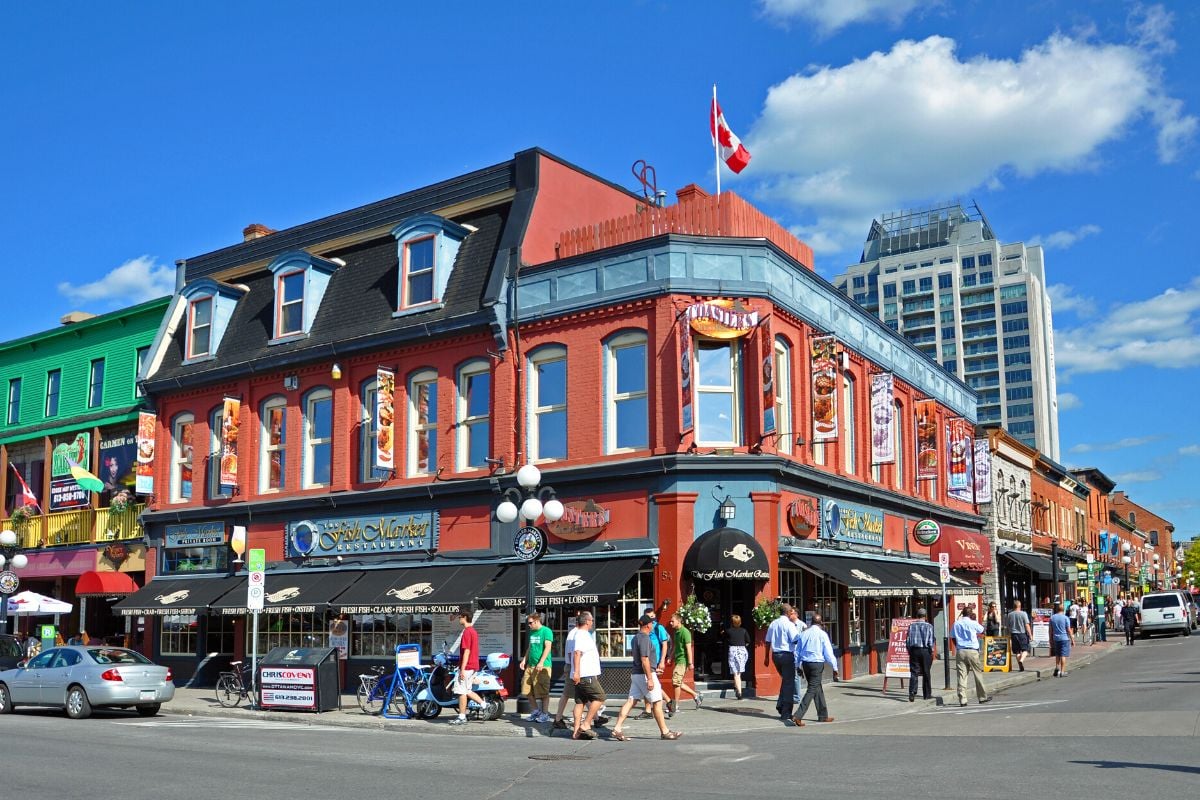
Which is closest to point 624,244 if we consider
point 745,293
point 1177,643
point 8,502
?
point 745,293

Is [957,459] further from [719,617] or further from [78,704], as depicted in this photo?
[78,704]

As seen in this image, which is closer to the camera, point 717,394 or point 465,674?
point 465,674

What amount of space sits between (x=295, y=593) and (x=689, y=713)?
1084cm

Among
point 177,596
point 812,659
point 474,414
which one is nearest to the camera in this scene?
point 812,659

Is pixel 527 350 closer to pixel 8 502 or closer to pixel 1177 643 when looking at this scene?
pixel 8 502

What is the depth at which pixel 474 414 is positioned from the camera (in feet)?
84.8

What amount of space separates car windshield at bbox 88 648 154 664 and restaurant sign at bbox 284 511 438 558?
6130 millimetres

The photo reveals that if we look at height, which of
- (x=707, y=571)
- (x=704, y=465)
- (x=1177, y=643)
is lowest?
(x=1177, y=643)

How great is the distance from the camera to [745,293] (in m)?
23.3

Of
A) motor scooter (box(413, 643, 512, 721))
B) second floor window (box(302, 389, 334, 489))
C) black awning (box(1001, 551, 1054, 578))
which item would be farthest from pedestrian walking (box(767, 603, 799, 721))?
black awning (box(1001, 551, 1054, 578))

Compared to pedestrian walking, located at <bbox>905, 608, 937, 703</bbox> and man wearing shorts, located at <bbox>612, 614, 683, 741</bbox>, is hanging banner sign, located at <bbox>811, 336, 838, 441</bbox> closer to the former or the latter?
pedestrian walking, located at <bbox>905, 608, 937, 703</bbox>

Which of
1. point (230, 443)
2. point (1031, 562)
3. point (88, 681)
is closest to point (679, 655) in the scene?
point (88, 681)

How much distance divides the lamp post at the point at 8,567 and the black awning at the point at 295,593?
7021mm

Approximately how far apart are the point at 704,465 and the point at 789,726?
561cm
